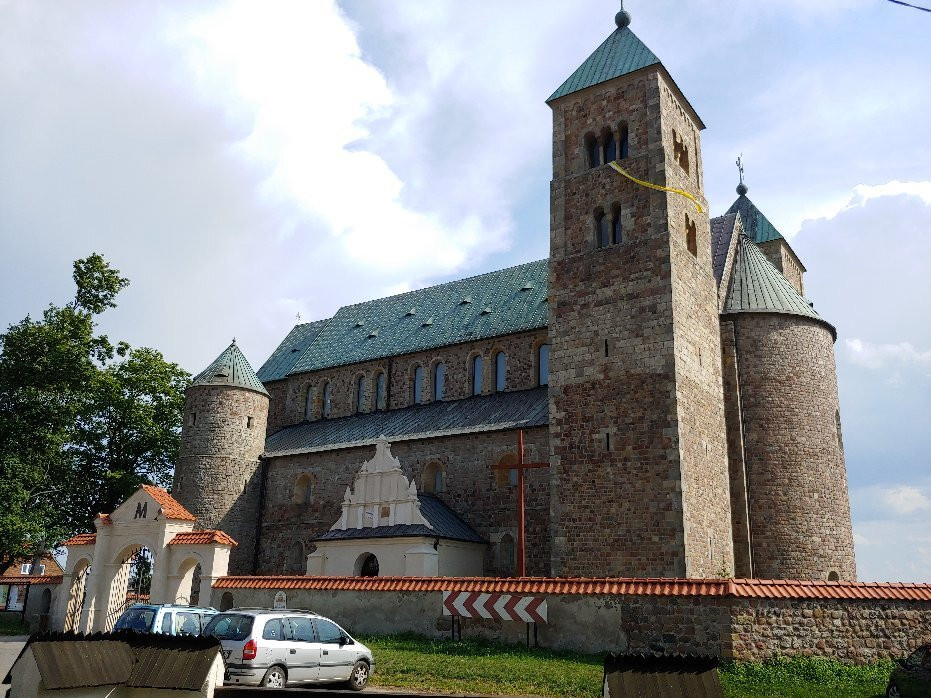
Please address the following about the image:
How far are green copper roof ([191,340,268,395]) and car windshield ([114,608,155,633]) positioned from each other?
19.9 metres

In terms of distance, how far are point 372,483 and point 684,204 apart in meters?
14.1

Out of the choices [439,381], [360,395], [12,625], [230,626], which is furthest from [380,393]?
[230,626]

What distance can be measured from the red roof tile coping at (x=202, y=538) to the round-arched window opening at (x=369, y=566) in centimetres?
489

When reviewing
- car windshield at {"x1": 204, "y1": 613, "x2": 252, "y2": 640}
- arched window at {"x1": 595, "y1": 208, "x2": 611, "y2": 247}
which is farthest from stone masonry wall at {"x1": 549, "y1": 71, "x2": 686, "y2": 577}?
car windshield at {"x1": 204, "y1": 613, "x2": 252, "y2": 640}

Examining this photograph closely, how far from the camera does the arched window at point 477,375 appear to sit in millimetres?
32906

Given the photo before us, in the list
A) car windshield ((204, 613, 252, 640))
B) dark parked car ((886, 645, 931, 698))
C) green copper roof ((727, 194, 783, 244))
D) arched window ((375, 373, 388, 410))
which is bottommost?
dark parked car ((886, 645, 931, 698))

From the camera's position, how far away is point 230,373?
35.3 metres

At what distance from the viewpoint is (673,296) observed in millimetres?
24094

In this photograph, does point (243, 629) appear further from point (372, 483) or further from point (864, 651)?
point (372, 483)

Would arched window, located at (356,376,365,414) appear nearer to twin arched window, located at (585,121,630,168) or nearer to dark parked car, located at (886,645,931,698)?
twin arched window, located at (585,121,630,168)

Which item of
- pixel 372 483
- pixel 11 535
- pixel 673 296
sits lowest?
pixel 11 535

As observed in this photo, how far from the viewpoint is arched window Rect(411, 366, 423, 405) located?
114ft

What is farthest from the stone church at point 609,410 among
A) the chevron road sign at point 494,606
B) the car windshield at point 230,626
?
the car windshield at point 230,626

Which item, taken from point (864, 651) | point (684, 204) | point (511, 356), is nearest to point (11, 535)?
point (511, 356)
